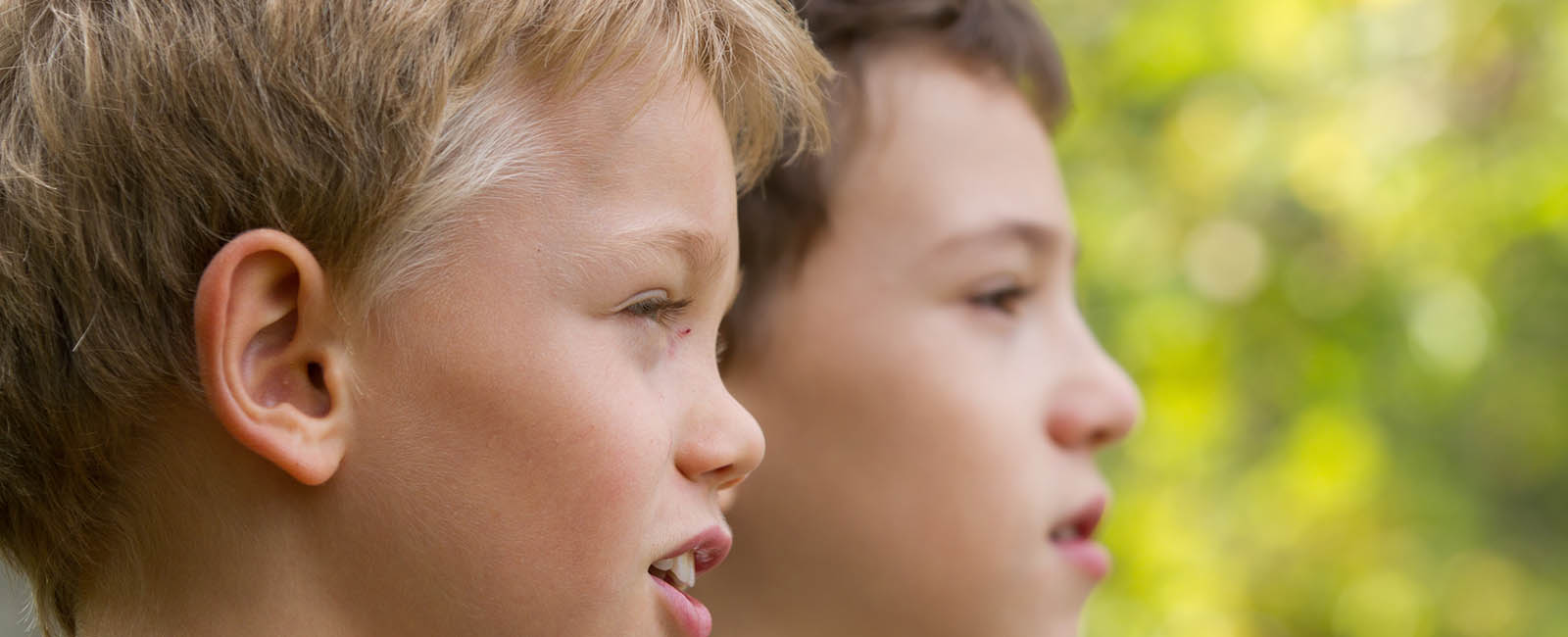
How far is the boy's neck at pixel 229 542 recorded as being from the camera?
3.13 ft

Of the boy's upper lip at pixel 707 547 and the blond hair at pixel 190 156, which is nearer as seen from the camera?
the blond hair at pixel 190 156

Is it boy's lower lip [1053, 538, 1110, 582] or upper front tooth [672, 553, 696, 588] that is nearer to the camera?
upper front tooth [672, 553, 696, 588]

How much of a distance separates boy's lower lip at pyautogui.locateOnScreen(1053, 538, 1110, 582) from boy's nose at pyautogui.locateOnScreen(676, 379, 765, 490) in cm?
47

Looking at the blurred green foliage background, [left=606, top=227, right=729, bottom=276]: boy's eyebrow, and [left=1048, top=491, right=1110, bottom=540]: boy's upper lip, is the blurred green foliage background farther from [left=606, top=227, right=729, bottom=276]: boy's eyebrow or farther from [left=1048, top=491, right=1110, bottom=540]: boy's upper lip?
[left=606, top=227, right=729, bottom=276]: boy's eyebrow

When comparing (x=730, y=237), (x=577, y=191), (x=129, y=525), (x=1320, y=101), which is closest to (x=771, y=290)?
(x=730, y=237)

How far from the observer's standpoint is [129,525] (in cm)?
98

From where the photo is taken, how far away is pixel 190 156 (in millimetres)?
912

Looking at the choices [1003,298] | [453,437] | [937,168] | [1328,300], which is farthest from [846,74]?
[1328,300]

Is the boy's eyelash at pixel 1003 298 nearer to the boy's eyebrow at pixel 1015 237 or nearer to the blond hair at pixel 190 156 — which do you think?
the boy's eyebrow at pixel 1015 237

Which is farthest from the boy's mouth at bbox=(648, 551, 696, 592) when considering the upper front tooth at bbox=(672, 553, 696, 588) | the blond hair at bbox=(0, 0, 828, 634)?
the blond hair at bbox=(0, 0, 828, 634)

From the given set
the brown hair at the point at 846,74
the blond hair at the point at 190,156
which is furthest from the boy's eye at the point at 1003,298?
→ the blond hair at the point at 190,156

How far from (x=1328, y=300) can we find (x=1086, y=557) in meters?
1.38

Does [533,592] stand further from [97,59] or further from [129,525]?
[97,59]

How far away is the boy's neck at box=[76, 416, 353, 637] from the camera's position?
3.13ft
